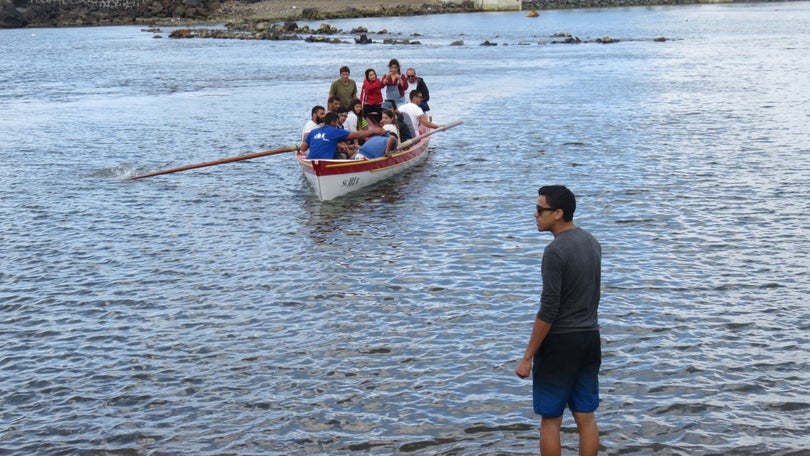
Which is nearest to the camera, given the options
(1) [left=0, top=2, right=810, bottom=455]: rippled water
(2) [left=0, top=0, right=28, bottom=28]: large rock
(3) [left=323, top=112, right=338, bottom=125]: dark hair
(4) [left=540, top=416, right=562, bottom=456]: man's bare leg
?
(4) [left=540, top=416, right=562, bottom=456]: man's bare leg

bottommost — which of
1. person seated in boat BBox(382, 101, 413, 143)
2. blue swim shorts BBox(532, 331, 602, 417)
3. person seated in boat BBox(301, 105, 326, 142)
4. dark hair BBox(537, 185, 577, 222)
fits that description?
blue swim shorts BBox(532, 331, 602, 417)

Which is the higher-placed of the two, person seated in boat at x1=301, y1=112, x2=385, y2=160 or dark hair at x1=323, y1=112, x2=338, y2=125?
dark hair at x1=323, y1=112, x2=338, y2=125

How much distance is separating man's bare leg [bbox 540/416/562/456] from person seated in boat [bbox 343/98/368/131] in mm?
17092

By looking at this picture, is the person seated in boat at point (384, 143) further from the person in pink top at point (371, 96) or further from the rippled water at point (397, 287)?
the person in pink top at point (371, 96)

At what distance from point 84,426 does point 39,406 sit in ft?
3.27

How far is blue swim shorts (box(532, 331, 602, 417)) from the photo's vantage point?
25.6ft

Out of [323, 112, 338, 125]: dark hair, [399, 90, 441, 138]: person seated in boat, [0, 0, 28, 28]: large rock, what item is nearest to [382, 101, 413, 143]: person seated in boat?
[399, 90, 441, 138]: person seated in boat

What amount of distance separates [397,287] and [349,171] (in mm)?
7278

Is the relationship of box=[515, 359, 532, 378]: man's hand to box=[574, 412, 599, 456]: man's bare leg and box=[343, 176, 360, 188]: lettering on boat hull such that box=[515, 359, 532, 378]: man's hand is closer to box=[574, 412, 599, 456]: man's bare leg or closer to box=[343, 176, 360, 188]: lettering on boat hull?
box=[574, 412, 599, 456]: man's bare leg

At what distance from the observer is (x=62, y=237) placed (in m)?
19.7

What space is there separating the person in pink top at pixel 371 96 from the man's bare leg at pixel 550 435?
1801 cm

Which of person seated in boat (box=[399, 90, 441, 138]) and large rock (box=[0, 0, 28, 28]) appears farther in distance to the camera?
large rock (box=[0, 0, 28, 28])

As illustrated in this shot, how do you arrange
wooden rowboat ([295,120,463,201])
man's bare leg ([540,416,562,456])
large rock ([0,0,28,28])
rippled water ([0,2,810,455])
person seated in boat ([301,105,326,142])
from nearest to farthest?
man's bare leg ([540,416,562,456]), rippled water ([0,2,810,455]), wooden rowboat ([295,120,463,201]), person seated in boat ([301,105,326,142]), large rock ([0,0,28,28])

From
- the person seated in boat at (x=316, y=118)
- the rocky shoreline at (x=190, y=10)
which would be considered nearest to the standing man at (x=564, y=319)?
the person seated in boat at (x=316, y=118)
